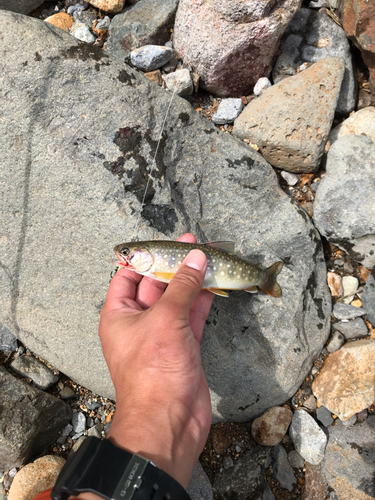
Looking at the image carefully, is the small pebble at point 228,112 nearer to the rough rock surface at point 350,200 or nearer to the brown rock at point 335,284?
the rough rock surface at point 350,200

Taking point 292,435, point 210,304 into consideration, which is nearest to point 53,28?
point 210,304

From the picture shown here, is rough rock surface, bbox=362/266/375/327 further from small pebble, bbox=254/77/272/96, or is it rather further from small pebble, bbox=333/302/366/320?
small pebble, bbox=254/77/272/96

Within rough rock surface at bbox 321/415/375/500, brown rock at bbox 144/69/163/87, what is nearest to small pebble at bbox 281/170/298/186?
brown rock at bbox 144/69/163/87

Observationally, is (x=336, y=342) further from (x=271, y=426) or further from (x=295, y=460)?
(x=295, y=460)

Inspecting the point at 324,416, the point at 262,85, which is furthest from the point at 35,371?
the point at 262,85

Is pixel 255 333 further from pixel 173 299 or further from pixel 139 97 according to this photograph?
pixel 139 97

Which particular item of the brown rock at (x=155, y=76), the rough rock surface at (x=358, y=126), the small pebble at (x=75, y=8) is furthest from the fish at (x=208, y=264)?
the small pebble at (x=75, y=8)
